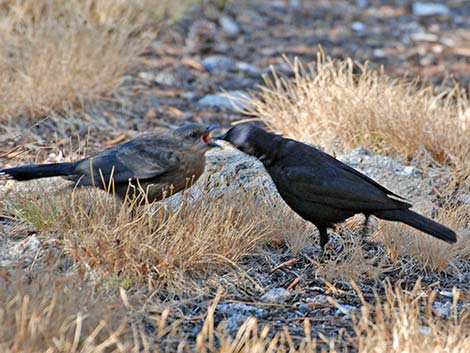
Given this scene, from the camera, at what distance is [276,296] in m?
4.27

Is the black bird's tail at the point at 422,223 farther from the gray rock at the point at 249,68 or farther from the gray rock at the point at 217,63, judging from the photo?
the gray rock at the point at 217,63

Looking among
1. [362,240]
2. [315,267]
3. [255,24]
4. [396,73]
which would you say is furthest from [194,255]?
[255,24]

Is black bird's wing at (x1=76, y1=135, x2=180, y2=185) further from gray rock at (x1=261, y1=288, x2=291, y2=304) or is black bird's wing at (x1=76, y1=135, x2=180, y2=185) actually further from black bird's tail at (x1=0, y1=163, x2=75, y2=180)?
gray rock at (x1=261, y1=288, x2=291, y2=304)

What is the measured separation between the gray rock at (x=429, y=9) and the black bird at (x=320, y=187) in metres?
7.02

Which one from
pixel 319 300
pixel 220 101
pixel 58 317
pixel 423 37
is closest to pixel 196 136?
pixel 319 300

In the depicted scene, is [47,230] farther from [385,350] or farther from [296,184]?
[385,350]

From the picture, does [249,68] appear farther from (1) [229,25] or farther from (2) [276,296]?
(2) [276,296]

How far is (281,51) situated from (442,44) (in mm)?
2030

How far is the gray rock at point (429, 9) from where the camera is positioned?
11.3 metres

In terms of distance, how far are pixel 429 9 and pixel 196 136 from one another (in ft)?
24.0

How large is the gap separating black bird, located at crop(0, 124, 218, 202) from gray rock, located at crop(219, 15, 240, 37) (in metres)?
4.96

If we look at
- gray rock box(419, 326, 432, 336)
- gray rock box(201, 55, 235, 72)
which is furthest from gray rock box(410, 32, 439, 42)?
gray rock box(419, 326, 432, 336)

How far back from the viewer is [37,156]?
17.8ft

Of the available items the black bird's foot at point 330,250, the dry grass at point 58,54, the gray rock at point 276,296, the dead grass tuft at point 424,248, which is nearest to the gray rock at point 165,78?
the dry grass at point 58,54
